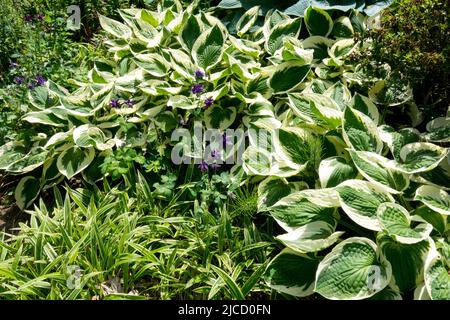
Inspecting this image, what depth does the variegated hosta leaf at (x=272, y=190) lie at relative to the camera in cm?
255

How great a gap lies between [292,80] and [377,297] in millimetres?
1418

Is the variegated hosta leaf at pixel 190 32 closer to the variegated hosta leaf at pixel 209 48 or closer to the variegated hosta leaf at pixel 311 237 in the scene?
the variegated hosta leaf at pixel 209 48

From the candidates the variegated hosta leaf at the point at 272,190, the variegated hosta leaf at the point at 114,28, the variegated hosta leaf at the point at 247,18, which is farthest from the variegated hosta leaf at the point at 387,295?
the variegated hosta leaf at the point at 114,28

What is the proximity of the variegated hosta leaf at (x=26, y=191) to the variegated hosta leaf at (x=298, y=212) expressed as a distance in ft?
4.56

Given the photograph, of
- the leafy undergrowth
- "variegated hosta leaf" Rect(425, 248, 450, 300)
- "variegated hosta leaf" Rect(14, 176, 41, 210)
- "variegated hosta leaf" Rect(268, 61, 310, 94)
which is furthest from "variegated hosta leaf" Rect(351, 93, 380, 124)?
"variegated hosta leaf" Rect(14, 176, 41, 210)

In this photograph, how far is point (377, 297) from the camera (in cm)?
211

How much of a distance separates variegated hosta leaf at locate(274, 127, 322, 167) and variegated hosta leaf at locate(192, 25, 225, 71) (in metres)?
0.83

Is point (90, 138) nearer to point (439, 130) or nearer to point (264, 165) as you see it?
point (264, 165)

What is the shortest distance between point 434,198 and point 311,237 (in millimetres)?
558
